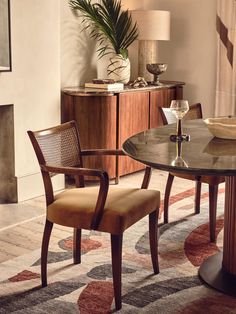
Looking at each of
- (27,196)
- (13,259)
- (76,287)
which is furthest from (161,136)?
(27,196)

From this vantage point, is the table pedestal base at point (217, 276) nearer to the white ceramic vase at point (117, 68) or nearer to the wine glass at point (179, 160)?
Answer: the wine glass at point (179, 160)

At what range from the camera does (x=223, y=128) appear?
2.76m

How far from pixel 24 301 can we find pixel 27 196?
1.74 meters

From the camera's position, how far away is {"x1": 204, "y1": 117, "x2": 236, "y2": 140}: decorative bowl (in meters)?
2.73

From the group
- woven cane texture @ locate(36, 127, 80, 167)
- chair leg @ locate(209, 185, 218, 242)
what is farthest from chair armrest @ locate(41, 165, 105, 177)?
chair leg @ locate(209, 185, 218, 242)

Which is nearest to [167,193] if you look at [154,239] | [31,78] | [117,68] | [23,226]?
[154,239]

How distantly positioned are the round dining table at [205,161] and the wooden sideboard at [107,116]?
1410mm

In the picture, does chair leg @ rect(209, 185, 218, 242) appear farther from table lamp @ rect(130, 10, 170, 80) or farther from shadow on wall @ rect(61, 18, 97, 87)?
table lamp @ rect(130, 10, 170, 80)

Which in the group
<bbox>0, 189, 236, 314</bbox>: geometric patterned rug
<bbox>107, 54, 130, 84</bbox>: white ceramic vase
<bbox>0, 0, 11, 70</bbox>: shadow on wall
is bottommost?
<bbox>0, 189, 236, 314</bbox>: geometric patterned rug

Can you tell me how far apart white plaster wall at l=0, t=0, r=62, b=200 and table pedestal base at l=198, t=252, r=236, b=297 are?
177cm

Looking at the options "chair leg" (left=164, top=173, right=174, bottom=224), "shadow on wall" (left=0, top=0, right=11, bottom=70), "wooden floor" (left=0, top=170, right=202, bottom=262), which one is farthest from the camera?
"shadow on wall" (left=0, top=0, right=11, bottom=70)

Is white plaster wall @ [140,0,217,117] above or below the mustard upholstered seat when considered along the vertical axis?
above

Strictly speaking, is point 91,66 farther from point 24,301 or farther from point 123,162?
point 24,301

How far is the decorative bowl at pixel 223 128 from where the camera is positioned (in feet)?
8.97
